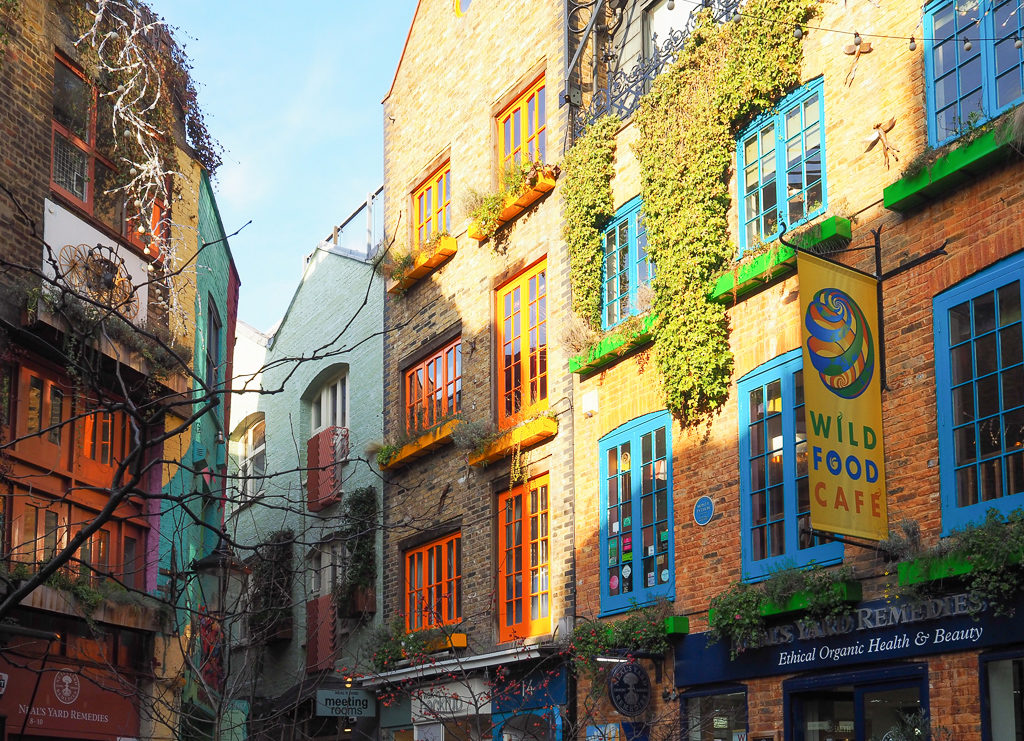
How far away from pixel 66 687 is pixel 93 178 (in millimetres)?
7849

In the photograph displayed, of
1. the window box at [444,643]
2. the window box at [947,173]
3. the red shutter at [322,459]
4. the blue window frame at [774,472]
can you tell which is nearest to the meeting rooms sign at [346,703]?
the window box at [444,643]

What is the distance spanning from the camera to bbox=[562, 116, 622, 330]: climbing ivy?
16938mm

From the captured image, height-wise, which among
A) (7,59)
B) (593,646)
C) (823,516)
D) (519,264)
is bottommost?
(593,646)

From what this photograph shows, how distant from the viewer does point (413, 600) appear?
21.5 meters

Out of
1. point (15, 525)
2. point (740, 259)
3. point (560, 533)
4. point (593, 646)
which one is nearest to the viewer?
point (740, 259)

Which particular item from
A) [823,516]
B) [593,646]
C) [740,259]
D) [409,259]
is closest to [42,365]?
[409,259]

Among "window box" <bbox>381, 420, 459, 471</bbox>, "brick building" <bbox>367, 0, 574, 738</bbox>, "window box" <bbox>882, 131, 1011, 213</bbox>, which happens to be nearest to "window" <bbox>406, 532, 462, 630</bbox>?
"brick building" <bbox>367, 0, 574, 738</bbox>

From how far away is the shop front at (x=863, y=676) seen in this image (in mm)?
10602

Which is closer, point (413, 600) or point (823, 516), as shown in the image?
point (823, 516)

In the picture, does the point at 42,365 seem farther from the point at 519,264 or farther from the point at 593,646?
the point at 593,646

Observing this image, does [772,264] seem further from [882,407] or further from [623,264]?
[623,264]

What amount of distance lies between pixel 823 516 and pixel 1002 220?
2.93 meters

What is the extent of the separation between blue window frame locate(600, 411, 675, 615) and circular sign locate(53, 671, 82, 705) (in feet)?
27.2

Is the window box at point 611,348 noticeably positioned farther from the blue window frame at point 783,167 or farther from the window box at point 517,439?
the blue window frame at point 783,167
